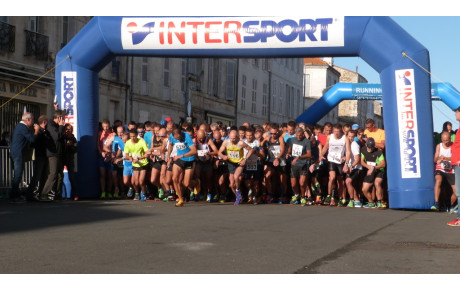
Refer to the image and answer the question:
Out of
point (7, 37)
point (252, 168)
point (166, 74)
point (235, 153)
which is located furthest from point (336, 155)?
point (166, 74)

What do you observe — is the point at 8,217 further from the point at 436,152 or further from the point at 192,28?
the point at 436,152

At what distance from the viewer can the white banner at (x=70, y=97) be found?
55.6 feet

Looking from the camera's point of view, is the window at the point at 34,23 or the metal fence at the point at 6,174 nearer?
the metal fence at the point at 6,174

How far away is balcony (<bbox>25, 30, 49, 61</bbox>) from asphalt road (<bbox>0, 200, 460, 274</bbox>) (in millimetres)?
13692

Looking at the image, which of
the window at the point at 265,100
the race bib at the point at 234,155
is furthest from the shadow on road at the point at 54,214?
the window at the point at 265,100

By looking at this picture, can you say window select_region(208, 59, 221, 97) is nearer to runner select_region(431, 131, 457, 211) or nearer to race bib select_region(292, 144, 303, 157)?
race bib select_region(292, 144, 303, 157)

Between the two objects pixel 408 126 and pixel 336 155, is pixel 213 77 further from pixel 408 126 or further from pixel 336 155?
pixel 408 126

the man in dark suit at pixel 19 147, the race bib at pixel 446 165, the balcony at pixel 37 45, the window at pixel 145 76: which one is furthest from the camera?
the window at pixel 145 76

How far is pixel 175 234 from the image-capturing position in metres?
9.44

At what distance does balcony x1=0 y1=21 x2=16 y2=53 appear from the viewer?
2512cm

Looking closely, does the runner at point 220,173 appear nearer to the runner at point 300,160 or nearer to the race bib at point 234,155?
the race bib at point 234,155

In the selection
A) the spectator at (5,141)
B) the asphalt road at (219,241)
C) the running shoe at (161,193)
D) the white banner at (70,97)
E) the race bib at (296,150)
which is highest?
the white banner at (70,97)

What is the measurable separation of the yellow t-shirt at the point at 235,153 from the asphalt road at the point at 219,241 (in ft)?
8.38

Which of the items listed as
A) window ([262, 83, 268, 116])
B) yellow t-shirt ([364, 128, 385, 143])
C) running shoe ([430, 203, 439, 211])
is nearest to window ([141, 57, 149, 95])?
window ([262, 83, 268, 116])
